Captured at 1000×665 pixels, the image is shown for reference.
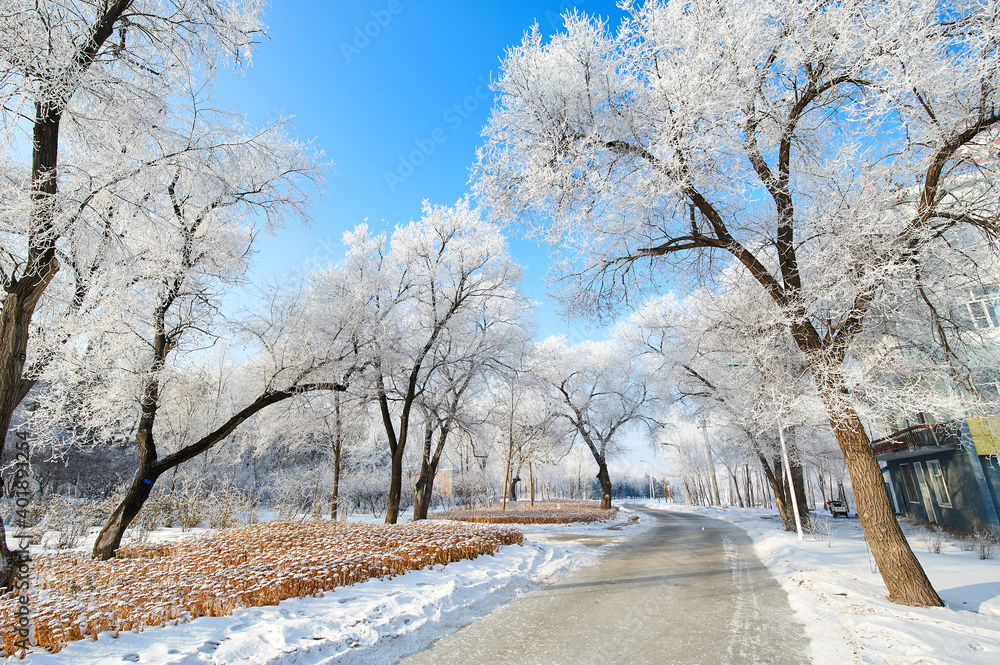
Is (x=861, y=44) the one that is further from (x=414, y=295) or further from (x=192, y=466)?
(x=192, y=466)

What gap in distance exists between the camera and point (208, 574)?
6.07 meters

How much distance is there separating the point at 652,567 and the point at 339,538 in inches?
262

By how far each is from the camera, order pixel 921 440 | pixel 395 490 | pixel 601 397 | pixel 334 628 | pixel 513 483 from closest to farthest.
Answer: pixel 334 628, pixel 395 490, pixel 921 440, pixel 601 397, pixel 513 483

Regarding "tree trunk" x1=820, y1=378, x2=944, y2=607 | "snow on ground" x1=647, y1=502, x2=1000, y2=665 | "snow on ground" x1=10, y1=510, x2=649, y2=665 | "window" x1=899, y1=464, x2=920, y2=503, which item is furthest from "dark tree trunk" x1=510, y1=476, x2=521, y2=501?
"tree trunk" x1=820, y1=378, x2=944, y2=607

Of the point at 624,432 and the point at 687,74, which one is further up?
the point at 687,74

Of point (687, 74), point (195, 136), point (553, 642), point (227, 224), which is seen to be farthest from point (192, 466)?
point (687, 74)

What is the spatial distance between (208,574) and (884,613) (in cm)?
871

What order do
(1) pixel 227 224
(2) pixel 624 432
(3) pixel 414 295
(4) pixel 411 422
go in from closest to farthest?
(1) pixel 227 224 < (3) pixel 414 295 < (4) pixel 411 422 < (2) pixel 624 432

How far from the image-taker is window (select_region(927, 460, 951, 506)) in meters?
18.4

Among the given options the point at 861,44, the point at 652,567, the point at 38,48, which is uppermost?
the point at 861,44

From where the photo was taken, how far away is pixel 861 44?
5805mm

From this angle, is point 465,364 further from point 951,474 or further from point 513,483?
point 513,483

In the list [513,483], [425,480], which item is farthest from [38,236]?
[513,483]

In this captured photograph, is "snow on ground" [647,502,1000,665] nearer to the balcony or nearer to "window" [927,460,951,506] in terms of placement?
the balcony
